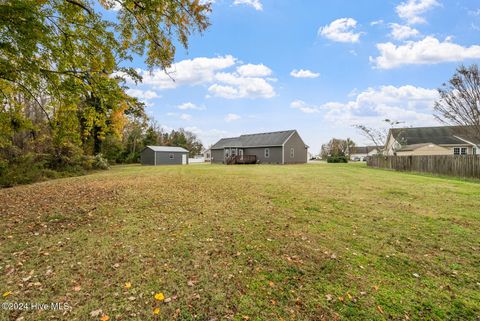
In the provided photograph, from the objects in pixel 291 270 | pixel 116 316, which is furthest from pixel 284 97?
pixel 116 316

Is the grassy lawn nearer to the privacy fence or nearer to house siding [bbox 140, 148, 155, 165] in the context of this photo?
the privacy fence

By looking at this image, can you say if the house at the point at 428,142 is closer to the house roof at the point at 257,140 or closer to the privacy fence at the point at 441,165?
the privacy fence at the point at 441,165

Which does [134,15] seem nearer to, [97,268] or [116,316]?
[97,268]

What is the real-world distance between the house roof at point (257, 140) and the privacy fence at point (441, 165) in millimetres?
13016

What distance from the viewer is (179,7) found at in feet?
21.1

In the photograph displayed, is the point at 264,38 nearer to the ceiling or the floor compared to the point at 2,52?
nearer to the ceiling

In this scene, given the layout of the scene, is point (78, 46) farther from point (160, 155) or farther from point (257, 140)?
point (160, 155)

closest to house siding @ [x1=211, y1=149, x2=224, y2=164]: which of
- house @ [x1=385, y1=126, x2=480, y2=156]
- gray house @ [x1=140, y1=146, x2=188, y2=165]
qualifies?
gray house @ [x1=140, y1=146, x2=188, y2=165]

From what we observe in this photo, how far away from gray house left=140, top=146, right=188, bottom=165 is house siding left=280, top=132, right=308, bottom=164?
17963mm

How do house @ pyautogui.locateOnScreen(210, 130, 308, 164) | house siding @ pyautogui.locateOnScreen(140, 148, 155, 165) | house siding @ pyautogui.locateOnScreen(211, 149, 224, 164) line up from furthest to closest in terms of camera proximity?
house siding @ pyautogui.locateOnScreen(211, 149, 224, 164) → house siding @ pyautogui.locateOnScreen(140, 148, 155, 165) → house @ pyautogui.locateOnScreen(210, 130, 308, 164)

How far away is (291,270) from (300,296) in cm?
61

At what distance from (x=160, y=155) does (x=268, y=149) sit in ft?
53.7

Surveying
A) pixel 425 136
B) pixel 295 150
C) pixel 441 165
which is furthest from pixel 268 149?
pixel 425 136

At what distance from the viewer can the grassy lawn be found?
9.87 ft
